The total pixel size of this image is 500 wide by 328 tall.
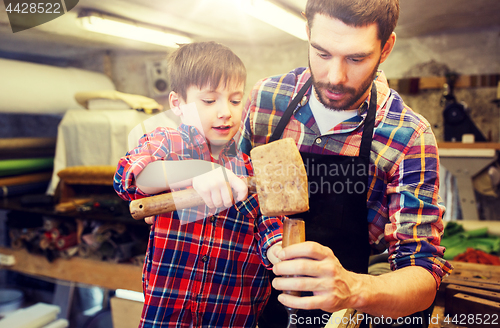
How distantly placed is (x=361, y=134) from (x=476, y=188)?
2.84 metres

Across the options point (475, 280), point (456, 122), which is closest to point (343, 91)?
point (475, 280)

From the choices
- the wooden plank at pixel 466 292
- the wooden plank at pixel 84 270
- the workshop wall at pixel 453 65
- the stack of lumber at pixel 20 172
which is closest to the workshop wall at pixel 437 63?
the workshop wall at pixel 453 65

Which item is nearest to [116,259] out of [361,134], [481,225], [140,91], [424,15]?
[140,91]

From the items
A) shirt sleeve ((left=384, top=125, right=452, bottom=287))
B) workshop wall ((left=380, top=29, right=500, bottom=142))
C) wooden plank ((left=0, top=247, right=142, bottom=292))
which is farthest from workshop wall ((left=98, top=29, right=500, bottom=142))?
wooden plank ((left=0, top=247, right=142, bottom=292))

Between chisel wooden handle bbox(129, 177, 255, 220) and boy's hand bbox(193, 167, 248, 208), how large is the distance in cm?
2

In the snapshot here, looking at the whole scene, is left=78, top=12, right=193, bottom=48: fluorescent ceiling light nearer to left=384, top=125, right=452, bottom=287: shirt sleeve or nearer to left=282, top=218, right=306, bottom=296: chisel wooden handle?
left=282, top=218, right=306, bottom=296: chisel wooden handle

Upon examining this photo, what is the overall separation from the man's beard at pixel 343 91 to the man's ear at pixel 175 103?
43 cm

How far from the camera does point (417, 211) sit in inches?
37.8

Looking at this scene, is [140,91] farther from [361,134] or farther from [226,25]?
[361,134]

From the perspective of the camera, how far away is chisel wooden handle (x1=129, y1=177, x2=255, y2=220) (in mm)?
682

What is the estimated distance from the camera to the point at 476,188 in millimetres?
3152

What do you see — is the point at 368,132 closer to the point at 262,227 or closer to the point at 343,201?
the point at 343,201

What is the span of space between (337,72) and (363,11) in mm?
164

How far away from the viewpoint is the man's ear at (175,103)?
84cm
